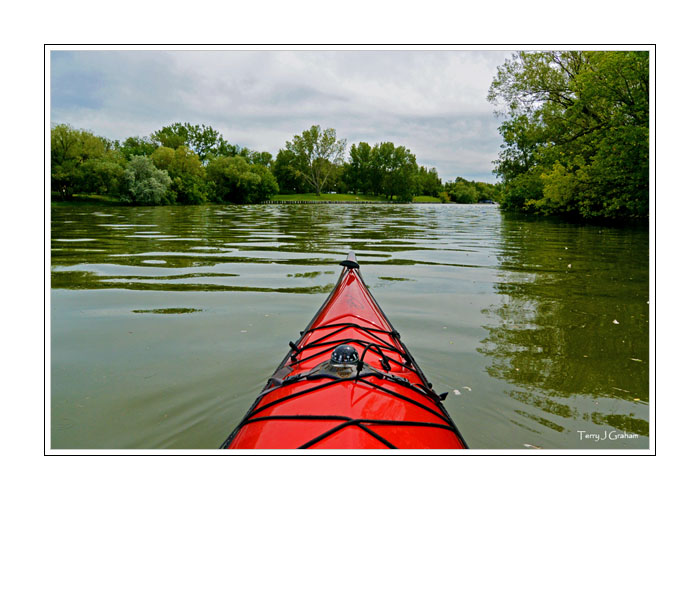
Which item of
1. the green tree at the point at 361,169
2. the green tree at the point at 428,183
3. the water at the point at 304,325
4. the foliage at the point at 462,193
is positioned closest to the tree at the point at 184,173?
the green tree at the point at 361,169

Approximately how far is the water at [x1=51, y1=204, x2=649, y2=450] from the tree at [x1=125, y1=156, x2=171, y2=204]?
20256mm

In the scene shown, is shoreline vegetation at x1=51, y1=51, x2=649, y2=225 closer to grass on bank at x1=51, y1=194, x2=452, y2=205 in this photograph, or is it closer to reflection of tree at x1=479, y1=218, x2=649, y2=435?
grass on bank at x1=51, y1=194, x2=452, y2=205

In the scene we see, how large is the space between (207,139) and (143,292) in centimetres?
7239

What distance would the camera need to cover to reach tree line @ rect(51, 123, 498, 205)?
17.0m

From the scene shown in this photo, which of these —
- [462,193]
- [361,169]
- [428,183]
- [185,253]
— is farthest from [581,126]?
[428,183]

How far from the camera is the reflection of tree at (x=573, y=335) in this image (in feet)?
10.3

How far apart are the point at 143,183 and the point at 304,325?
2725cm

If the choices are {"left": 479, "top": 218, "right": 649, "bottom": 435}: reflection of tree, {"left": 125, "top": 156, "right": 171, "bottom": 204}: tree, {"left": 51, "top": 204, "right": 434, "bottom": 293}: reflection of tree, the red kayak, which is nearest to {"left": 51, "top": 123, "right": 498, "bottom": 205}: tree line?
{"left": 125, "top": 156, "right": 171, "bottom": 204}: tree

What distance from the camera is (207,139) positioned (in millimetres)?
71000

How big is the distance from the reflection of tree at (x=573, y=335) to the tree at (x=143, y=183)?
976 inches

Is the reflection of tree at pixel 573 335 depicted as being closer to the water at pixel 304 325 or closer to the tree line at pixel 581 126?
the water at pixel 304 325

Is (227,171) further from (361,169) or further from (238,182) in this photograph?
(361,169)

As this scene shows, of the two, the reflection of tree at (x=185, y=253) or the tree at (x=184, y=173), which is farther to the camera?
the tree at (x=184, y=173)
